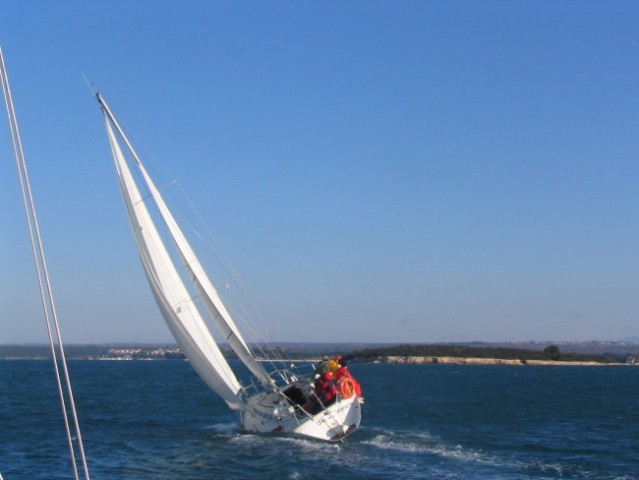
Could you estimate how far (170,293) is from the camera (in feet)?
101

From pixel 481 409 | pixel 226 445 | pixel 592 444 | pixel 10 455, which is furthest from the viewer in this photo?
pixel 481 409

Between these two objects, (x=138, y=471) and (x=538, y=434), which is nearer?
(x=138, y=471)

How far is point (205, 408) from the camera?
45906 millimetres

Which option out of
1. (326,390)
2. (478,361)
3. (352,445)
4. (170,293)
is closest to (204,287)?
(170,293)

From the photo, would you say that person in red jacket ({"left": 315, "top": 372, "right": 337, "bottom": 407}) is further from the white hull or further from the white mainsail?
the white mainsail

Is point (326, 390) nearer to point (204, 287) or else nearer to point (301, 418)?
point (301, 418)

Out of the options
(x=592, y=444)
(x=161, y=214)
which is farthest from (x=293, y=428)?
(x=592, y=444)

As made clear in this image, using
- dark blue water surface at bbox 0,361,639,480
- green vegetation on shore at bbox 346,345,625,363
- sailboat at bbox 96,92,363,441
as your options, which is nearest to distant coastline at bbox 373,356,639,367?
green vegetation on shore at bbox 346,345,625,363

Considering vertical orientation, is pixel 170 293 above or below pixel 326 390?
above

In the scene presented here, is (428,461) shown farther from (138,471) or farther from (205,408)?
(205,408)

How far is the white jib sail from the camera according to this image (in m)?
30.8

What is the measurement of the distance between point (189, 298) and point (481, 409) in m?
21.2

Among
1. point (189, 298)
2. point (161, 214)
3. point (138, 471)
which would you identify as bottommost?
point (138, 471)

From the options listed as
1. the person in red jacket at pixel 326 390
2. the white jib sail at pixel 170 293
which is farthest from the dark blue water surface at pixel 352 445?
the white jib sail at pixel 170 293
